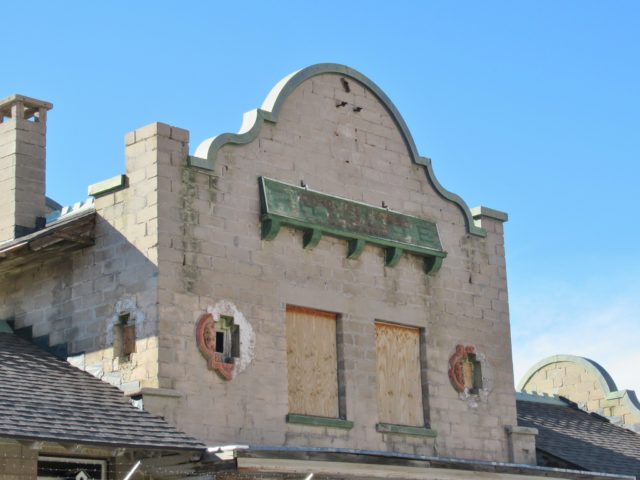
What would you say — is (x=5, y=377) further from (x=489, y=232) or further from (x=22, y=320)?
(x=489, y=232)

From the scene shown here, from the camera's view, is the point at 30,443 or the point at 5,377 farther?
the point at 5,377

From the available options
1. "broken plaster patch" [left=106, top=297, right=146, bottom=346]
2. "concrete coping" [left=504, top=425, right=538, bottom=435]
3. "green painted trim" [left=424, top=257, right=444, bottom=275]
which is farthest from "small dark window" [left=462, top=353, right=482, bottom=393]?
"broken plaster patch" [left=106, top=297, right=146, bottom=346]

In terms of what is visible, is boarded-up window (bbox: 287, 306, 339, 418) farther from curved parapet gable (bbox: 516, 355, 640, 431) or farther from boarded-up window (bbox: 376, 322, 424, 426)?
curved parapet gable (bbox: 516, 355, 640, 431)

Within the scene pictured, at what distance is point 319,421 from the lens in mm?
20719

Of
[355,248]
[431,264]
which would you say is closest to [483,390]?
[431,264]

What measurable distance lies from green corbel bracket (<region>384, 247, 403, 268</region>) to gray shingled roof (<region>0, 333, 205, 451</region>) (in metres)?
5.53

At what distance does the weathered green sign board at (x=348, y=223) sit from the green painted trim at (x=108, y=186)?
2.22m

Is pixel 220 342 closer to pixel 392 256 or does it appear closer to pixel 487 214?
pixel 392 256

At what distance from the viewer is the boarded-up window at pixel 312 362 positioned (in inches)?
820

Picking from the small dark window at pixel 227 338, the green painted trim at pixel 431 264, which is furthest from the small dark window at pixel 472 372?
the small dark window at pixel 227 338

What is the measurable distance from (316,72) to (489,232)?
4.78 metres

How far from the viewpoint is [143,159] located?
19953 millimetres

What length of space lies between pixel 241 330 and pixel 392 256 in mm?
3565

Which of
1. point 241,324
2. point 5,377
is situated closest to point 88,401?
point 5,377
